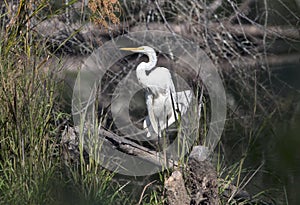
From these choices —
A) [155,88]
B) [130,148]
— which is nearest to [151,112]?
[155,88]

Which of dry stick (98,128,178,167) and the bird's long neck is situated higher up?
the bird's long neck

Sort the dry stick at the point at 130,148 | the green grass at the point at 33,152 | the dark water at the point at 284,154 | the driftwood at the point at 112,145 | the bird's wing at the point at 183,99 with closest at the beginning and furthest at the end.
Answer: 1. the green grass at the point at 33,152
2. the driftwood at the point at 112,145
3. the dry stick at the point at 130,148
4. the bird's wing at the point at 183,99
5. the dark water at the point at 284,154

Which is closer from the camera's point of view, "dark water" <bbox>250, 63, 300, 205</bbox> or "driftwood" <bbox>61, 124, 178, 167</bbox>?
"driftwood" <bbox>61, 124, 178, 167</bbox>

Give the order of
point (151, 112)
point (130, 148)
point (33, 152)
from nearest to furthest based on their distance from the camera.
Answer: point (33, 152), point (130, 148), point (151, 112)

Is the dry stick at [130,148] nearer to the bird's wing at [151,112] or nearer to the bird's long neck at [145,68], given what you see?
the bird's wing at [151,112]

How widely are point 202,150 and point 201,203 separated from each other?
0.20 meters

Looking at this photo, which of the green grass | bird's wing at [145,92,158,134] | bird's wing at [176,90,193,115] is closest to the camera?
the green grass

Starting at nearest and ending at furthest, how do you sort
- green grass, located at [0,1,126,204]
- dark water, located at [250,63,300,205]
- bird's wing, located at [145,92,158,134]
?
green grass, located at [0,1,126,204]
bird's wing, located at [145,92,158,134]
dark water, located at [250,63,300,205]

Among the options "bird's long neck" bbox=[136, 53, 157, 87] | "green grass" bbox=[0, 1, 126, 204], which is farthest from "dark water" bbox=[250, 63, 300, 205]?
"green grass" bbox=[0, 1, 126, 204]

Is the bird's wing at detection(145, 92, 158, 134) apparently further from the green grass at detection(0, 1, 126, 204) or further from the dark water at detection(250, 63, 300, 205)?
the green grass at detection(0, 1, 126, 204)

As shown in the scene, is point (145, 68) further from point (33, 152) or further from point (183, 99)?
point (33, 152)

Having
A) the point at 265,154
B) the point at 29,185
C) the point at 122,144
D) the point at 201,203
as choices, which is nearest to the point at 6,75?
the point at 29,185

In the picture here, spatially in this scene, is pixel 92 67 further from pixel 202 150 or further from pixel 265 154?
pixel 202 150

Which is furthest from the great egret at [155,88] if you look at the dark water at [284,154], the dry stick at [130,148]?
the dark water at [284,154]
